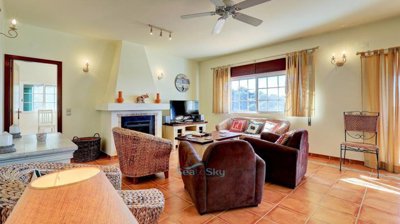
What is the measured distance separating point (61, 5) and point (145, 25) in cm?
127

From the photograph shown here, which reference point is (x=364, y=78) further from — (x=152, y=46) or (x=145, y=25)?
(x=152, y=46)

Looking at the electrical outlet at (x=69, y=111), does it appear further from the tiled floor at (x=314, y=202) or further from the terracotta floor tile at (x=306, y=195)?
the terracotta floor tile at (x=306, y=195)

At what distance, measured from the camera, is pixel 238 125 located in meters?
5.07

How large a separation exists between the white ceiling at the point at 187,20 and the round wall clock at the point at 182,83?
5.46 ft

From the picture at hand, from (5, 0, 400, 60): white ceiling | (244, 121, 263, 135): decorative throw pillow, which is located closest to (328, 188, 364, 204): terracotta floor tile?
(244, 121, 263, 135): decorative throw pillow

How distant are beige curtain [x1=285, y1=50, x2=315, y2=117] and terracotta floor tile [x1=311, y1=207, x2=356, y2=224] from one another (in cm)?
252

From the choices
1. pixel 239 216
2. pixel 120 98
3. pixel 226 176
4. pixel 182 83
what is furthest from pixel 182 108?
pixel 239 216

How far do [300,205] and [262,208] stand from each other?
1.49 ft

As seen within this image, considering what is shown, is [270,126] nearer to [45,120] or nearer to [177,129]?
[177,129]

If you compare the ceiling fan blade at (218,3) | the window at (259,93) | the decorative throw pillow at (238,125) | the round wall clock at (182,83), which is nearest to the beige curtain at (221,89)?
the window at (259,93)

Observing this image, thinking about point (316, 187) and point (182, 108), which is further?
point (182, 108)

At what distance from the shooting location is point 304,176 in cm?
315

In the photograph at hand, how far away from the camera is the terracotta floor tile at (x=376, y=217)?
1.95 m

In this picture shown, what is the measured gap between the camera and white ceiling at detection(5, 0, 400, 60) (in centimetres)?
289
